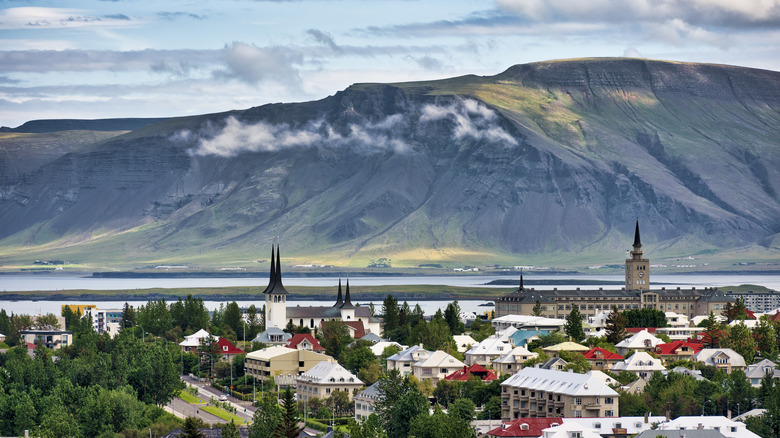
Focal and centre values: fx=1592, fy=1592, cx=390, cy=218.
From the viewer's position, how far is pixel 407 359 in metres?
149

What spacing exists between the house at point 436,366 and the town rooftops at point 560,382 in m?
16.1

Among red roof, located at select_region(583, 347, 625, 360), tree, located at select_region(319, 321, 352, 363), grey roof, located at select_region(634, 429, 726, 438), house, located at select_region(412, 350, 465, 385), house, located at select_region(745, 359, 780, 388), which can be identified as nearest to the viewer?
grey roof, located at select_region(634, 429, 726, 438)

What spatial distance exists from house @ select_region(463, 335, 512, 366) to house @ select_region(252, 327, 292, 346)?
100 feet

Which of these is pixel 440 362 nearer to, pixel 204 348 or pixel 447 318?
pixel 204 348

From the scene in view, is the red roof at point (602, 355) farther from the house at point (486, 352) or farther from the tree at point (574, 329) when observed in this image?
the tree at point (574, 329)

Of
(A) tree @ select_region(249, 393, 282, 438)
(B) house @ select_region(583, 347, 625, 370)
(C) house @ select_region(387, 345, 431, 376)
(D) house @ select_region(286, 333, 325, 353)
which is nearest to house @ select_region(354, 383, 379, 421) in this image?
(A) tree @ select_region(249, 393, 282, 438)

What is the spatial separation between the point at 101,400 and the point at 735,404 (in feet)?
153

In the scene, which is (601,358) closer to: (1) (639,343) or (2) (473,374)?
(2) (473,374)

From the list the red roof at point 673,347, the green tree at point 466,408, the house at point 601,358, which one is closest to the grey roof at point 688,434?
the green tree at point 466,408

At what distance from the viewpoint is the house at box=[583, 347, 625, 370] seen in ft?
472

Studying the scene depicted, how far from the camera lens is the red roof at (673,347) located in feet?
503

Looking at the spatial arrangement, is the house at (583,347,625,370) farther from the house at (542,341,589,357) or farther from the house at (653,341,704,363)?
the house at (653,341,704,363)

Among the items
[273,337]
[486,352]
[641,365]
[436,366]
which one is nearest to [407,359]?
[436,366]

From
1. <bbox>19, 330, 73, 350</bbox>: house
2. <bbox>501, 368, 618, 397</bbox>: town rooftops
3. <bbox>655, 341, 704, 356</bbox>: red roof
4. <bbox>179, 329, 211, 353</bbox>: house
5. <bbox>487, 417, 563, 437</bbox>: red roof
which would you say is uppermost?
<bbox>501, 368, 618, 397</bbox>: town rooftops
